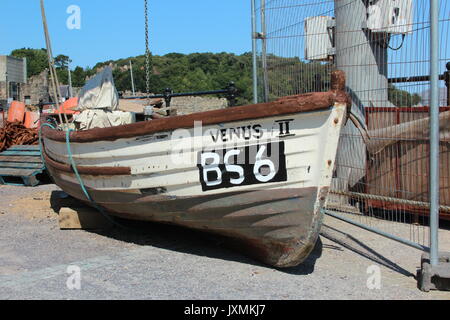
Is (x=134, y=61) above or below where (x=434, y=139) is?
above

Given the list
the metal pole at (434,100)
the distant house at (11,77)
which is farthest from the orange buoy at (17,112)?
the distant house at (11,77)

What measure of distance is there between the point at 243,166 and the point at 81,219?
2650 mm

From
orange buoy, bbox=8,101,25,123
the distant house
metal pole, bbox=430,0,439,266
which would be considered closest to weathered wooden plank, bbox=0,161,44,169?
orange buoy, bbox=8,101,25,123

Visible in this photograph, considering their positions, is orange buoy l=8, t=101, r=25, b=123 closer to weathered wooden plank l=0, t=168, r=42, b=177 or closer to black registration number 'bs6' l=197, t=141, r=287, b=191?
weathered wooden plank l=0, t=168, r=42, b=177

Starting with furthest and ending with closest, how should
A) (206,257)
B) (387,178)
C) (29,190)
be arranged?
(29,190), (387,178), (206,257)

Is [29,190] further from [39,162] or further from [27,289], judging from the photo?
[27,289]

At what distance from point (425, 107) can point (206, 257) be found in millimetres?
3089

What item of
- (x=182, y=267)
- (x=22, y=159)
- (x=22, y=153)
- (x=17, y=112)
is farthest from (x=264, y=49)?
(x=17, y=112)

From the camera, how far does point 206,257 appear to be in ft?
17.0

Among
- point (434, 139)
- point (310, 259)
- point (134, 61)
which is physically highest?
point (134, 61)

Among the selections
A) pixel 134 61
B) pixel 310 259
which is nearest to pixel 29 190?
pixel 310 259

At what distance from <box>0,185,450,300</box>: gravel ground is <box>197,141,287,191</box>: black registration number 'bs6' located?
2.66 feet

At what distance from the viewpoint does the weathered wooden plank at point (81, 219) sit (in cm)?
636
